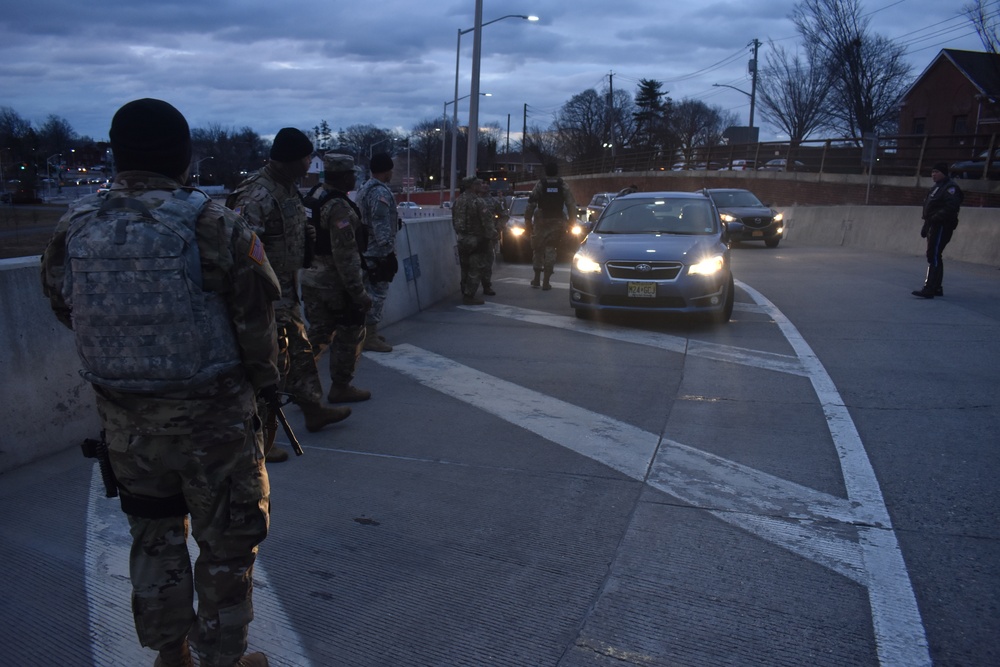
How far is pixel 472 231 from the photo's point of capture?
38.6 ft

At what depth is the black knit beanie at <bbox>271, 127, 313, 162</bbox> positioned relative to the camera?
16.6ft

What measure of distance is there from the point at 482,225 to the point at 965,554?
8618 mm

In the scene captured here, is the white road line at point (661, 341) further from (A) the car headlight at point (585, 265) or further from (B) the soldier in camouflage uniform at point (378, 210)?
(B) the soldier in camouflage uniform at point (378, 210)

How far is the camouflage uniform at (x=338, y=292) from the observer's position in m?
5.62

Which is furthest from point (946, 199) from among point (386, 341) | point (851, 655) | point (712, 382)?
point (851, 655)

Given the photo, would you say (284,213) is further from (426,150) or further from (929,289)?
(426,150)

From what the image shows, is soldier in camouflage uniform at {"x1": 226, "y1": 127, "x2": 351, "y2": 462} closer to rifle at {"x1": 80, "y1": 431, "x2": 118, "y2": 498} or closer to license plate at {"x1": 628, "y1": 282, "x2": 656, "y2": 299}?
rifle at {"x1": 80, "y1": 431, "x2": 118, "y2": 498}

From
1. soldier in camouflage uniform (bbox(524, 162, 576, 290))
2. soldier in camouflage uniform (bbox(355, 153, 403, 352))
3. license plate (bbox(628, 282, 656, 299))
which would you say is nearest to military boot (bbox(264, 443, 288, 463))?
soldier in camouflage uniform (bbox(355, 153, 403, 352))

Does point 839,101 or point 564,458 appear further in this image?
point 839,101

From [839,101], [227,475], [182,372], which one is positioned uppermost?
[839,101]

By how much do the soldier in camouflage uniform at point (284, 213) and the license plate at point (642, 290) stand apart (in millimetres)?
5202

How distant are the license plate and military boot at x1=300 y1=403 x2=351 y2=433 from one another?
471cm

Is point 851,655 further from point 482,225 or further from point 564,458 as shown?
point 482,225

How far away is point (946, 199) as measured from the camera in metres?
11.3
